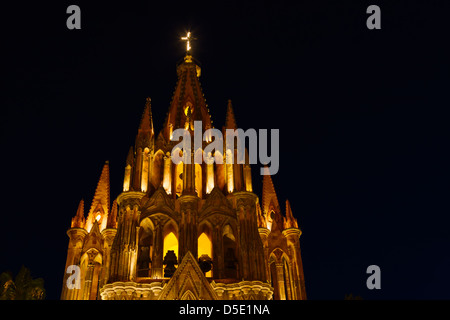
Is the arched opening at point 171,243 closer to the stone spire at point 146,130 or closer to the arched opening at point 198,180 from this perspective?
the arched opening at point 198,180

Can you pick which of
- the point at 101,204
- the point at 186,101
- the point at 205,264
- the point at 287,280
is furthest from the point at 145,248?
the point at 186,101

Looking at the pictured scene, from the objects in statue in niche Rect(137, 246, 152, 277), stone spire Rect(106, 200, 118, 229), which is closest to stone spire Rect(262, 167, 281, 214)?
statue in niche Rect(137, 246, 152, 277)

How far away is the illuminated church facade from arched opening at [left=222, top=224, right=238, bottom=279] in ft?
0.24

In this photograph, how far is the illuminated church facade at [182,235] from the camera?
35.0m

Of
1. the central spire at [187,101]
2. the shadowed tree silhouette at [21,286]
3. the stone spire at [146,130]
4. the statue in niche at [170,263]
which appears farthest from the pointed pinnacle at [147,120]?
the shadowed tree silhouette at [21,286]

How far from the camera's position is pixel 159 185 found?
42531mm

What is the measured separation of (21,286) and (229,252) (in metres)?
14.4

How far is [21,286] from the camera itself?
31031 millimetres

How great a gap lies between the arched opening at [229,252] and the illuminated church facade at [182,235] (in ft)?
0.24

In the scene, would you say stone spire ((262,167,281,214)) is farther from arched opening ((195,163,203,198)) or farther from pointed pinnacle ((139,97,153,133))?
pointed pinnacle ((139,97,153,133))

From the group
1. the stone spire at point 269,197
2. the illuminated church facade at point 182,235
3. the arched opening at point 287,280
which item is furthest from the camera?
the stone spire at point 269,197

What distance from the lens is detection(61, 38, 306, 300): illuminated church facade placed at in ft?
115

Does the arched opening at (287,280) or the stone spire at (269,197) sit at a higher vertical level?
the stone spire at (269,197)
